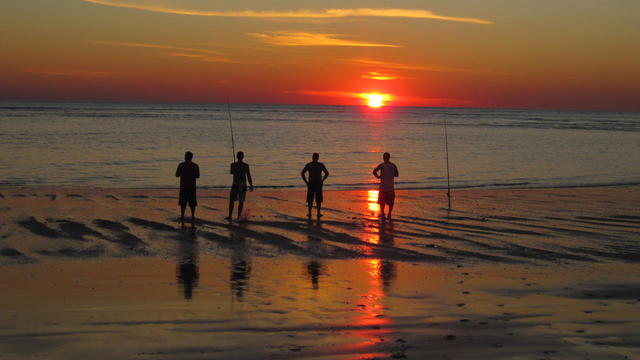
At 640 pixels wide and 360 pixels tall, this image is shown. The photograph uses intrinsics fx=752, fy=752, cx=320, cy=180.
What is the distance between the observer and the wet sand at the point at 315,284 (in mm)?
6980

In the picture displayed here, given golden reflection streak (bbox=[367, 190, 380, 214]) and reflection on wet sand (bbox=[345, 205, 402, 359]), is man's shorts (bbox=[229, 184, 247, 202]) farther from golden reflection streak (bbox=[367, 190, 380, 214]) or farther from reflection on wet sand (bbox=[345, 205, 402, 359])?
reflection on wet sand (bbox=[345, 205, 402, 359])

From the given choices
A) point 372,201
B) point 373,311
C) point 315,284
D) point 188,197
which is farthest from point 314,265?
point 372,201

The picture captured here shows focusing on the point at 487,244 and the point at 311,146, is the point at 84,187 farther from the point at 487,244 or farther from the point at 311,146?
the point at 311,146

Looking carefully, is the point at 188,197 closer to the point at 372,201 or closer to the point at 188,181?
the point at 188,181

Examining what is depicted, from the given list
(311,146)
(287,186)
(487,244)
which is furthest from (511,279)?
(311,146)

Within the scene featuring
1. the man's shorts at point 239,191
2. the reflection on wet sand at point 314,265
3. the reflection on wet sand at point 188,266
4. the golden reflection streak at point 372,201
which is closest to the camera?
the reflection on wet sand at point 188,266

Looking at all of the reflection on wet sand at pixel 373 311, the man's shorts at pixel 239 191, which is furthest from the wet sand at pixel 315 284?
the man's shorts at pixel 239 191

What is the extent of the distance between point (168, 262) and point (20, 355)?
4.92 meters

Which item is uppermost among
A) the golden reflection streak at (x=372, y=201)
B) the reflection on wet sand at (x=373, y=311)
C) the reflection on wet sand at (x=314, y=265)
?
the golden reflection streak at (x=372, y=201)

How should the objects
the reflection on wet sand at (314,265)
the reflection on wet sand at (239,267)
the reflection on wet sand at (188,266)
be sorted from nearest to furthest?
the reflection on wet sand at (239,267)
the reflection on wet sand at (188,266)
the reflection on wet sand at (314,265)

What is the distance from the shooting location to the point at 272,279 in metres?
10.1

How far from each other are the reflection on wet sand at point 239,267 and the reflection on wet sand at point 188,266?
1.69 feet

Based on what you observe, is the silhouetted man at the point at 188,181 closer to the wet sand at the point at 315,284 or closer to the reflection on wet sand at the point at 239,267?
the wet sand at the point at 315,284

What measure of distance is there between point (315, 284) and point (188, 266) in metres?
2.20
